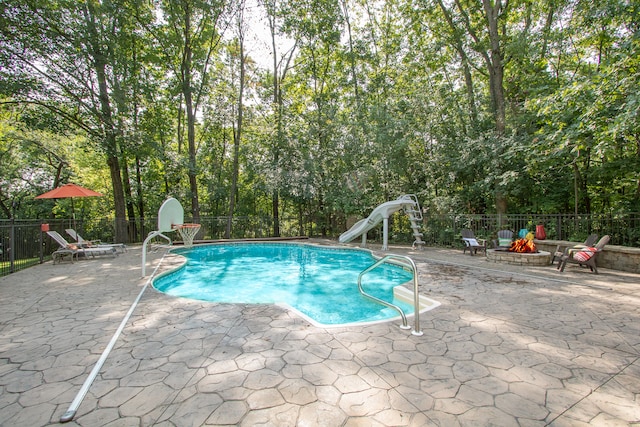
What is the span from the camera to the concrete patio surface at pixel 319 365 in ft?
6.22

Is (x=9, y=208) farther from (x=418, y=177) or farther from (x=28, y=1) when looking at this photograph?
(x=418, y=177)

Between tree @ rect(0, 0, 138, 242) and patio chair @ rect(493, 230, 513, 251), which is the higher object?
tree @ rect(0, 0, 138, 242)

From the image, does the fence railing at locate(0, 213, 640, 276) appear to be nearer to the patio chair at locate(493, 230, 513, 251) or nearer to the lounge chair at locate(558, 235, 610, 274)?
the patio chair at locate(493, 230, 513, 251)

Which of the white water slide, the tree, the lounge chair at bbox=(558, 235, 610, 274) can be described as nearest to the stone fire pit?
the lounge chair at bbox=(558, 235, 610, 274)

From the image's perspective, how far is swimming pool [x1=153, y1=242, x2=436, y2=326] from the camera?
503cm

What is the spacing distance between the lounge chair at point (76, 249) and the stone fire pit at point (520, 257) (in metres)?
11.5

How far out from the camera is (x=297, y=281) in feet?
24.3

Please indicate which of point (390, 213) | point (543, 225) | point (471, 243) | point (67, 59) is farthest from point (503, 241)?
point (67, 59)

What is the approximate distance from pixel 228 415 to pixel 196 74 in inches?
639

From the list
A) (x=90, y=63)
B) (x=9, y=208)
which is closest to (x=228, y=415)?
(x=90, y=63)

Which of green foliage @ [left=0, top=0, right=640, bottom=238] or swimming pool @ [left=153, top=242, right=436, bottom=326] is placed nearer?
swimming pool @ [left=153, top=242, right=436, bottom=326]

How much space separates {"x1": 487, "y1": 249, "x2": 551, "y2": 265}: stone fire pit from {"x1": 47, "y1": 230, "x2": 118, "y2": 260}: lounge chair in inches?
453

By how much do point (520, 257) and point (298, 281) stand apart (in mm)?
5814

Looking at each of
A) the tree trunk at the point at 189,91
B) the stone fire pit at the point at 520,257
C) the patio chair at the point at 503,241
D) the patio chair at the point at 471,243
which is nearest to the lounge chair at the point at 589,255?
the stone fire pit at the point at 520,257
